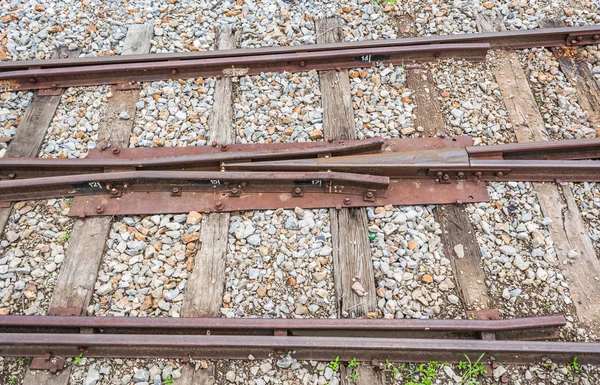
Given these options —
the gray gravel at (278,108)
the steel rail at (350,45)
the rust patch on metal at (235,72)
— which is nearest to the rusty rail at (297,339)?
the gray gravel at (278,108)

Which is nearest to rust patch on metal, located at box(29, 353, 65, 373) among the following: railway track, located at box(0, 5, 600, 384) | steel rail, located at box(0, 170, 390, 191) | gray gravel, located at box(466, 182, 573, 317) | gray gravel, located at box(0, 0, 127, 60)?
railway track, located at box(0, 5, 600, 384)

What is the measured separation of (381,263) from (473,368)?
1.06 metres

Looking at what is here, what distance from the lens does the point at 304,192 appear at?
14.6 ft

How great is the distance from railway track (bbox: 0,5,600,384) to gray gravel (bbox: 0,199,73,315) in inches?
3.6

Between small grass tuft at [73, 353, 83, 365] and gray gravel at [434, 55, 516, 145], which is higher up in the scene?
gray gravel at [434, 55, 516, 145]

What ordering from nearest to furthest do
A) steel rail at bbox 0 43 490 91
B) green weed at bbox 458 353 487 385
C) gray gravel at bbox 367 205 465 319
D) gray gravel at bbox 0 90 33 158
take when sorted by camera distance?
green weed at bbox 458 353 487 385, gray gravel at bbox 367 205 465 319, gray gravel at bbox 0 90 33 158, steel rail at bbox 0 43 490 91

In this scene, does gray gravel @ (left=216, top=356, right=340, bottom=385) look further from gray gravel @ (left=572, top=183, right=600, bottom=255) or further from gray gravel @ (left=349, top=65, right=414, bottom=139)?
gray gravel @ (left=572, top=183, right=600, bottom=255)

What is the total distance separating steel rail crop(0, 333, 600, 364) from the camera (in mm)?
3537

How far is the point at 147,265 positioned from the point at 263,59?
2.66 meters

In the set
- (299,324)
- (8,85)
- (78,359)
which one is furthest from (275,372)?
(8,85)

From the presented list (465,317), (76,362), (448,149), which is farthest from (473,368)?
(76,362)

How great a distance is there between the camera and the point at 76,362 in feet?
12.0

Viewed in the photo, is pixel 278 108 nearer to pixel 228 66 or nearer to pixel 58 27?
pixel 228 66

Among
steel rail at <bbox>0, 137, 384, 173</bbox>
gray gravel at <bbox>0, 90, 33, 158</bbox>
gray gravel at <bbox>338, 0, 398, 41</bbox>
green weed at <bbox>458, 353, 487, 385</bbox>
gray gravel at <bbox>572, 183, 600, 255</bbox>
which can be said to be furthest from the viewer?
gray gravel at <bbox>338, 0, 398, 41</bbox>
